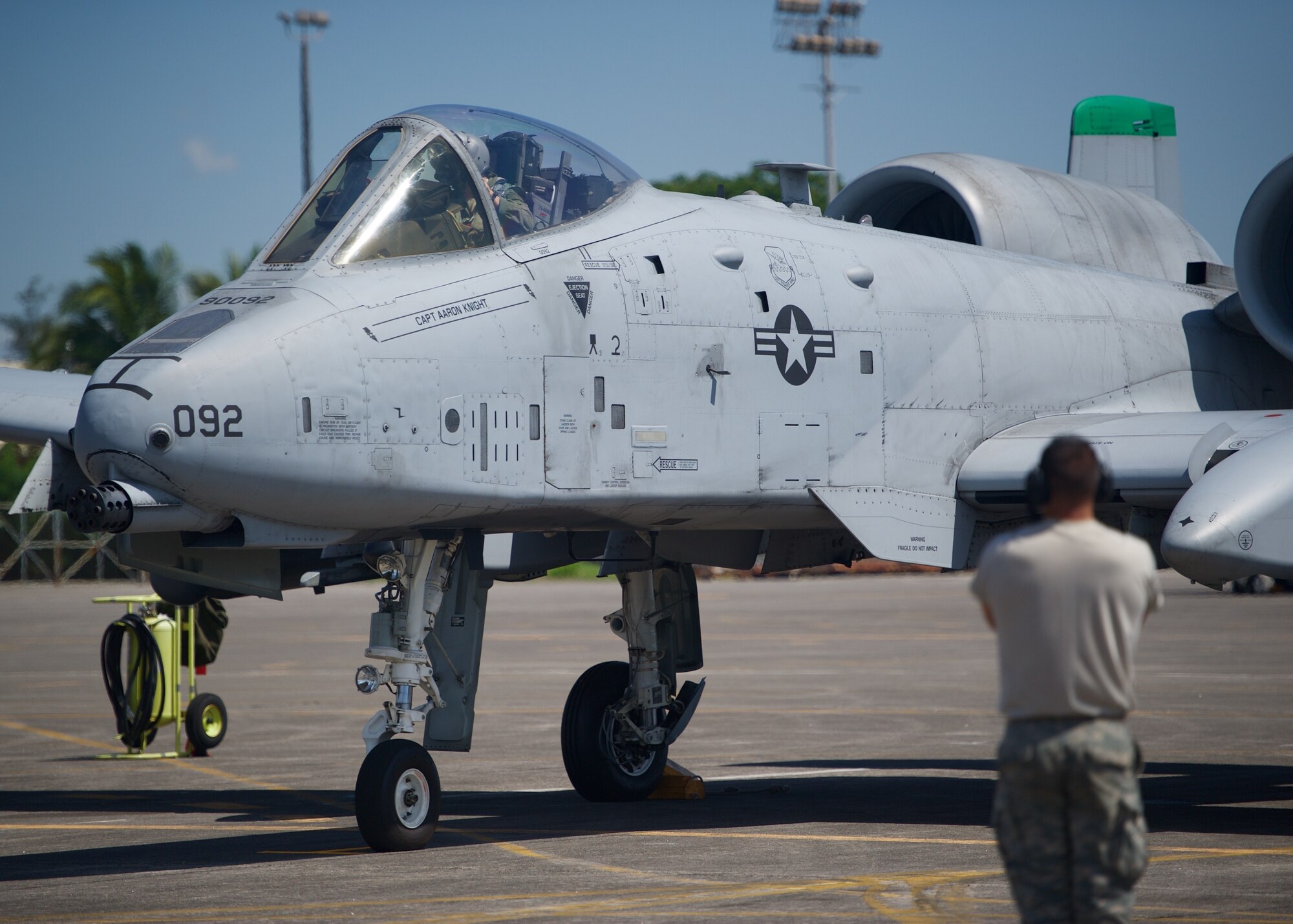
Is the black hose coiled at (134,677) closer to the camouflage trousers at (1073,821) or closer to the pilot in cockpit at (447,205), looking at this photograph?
the pilot in cockpit at (447,205)

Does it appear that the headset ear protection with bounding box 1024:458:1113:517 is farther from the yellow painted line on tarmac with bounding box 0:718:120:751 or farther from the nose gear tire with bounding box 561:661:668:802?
the yellow painted line on tarmac with bounding box 0:718:120:751

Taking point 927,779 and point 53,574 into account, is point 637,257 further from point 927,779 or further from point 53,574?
point 53,574

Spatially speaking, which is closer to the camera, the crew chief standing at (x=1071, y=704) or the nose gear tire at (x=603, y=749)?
the crew chief standing at (x=1071, y=704)

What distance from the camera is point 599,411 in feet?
33.3

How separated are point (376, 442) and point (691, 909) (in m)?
3.15

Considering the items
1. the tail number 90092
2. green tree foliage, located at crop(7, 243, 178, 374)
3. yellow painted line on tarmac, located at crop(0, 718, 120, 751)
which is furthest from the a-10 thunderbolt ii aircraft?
green tree foliage, located at crop(7, 243, 178, 374)

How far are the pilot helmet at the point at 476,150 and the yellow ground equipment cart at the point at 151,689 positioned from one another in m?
7.60

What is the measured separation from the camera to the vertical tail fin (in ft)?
56.3

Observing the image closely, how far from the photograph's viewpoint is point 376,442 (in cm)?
927

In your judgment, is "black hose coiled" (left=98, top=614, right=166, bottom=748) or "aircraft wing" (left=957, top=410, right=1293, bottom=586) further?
"black hose coiled" (left=98, top=614, right=166, bottom=748)

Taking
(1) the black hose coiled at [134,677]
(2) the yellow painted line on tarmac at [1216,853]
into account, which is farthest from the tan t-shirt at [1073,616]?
(1) the black hose coiled at [134,677]

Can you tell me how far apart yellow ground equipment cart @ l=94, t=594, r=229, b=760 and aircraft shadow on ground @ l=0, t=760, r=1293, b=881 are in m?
2.29

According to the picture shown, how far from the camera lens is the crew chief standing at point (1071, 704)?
4.90 meters

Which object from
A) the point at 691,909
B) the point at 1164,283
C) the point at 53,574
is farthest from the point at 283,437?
the point at 53,574
